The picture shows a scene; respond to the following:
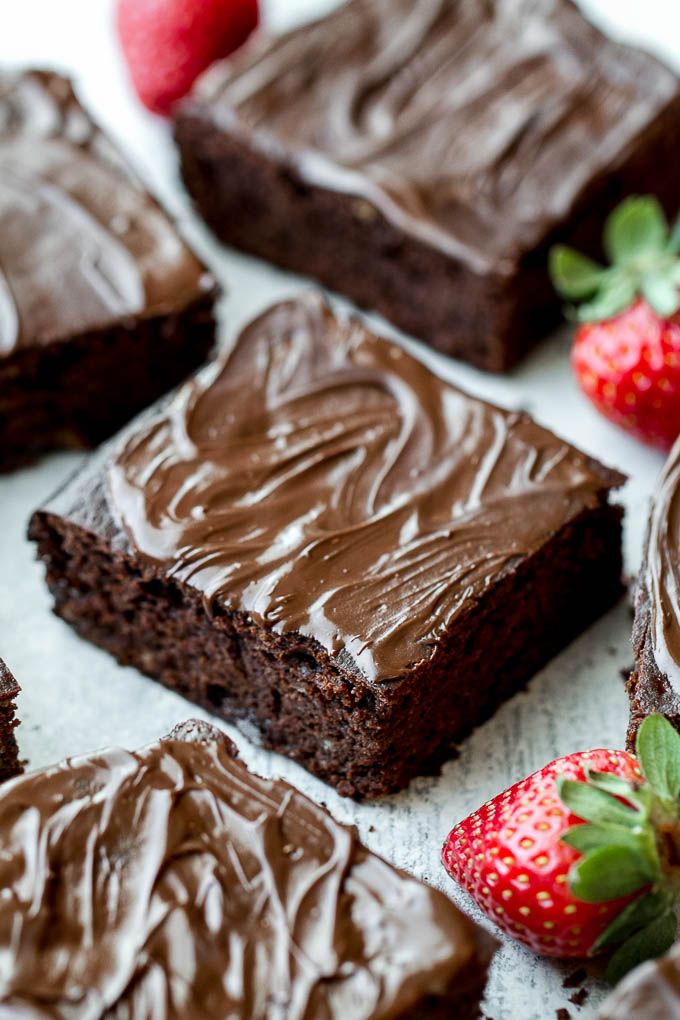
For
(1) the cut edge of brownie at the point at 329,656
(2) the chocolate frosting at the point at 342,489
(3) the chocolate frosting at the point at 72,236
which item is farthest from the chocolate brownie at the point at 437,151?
(1) the cut edge of brownie at the point at 329,656

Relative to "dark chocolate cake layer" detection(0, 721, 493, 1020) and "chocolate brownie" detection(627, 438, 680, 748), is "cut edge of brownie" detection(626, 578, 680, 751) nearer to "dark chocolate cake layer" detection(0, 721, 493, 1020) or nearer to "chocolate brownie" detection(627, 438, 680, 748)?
"chocolate brownie" detection(627, 438, 680, 748)

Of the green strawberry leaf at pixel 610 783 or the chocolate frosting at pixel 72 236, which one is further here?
the chocolate frosting at pixel 72 236

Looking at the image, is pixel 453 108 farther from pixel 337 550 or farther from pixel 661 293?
pixel 337 550

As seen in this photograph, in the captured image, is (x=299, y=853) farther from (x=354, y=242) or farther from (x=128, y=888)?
(x=354, y=242)

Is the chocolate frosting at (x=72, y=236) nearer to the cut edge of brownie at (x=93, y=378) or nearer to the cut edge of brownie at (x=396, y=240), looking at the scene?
the cut edge of brownie at (x=93, y=378)

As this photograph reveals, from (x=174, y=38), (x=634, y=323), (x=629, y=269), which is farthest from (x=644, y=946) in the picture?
(x=174, y=38)

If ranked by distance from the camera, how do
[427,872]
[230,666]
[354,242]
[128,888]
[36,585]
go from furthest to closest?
[354,242], [36,585], [230,666], [427,872], [128,888]

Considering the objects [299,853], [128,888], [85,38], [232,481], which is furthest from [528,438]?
[85,38]

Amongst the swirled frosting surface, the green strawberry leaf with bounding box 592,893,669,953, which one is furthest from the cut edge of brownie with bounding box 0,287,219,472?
the green strawberry leaf with bounding box 592,893,669,953
